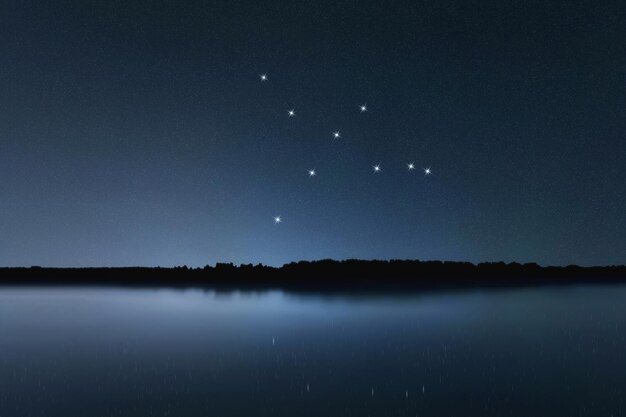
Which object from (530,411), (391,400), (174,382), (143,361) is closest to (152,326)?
(143,361)

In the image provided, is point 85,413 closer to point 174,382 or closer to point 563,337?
point 174,382

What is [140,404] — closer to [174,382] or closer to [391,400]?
[174,382]

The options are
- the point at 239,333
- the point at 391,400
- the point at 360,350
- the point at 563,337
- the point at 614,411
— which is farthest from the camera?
the point at 239,333

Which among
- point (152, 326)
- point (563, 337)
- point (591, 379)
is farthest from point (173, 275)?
point (591, 379)

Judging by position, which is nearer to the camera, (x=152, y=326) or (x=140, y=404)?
(x=140, y=404)

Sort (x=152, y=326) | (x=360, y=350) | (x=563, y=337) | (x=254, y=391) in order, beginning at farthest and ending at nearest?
1. (x=152, y=326)
2. (x=563, y=337)
3. (x=360, y=350)
4. (x=254, y=391)

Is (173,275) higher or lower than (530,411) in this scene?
higher
